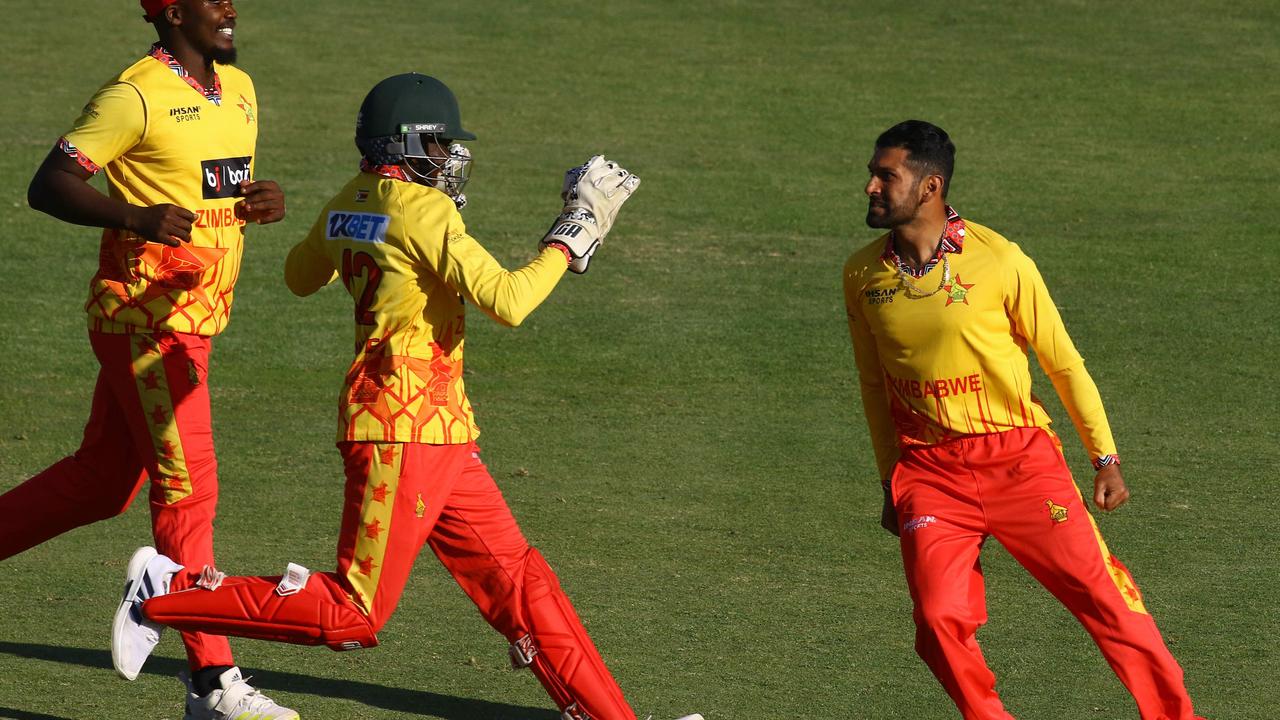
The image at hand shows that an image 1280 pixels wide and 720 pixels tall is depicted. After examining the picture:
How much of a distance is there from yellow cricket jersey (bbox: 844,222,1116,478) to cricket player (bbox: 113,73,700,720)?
101 cm

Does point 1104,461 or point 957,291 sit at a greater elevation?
point 957,291

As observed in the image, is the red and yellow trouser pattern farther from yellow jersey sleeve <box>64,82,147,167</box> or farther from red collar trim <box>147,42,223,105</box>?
red collar trim <box>147,42,223,105</box>

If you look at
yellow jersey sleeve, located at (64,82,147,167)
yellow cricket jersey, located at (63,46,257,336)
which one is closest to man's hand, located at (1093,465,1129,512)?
yellow cricket jersey, located at (63,46,257,336)

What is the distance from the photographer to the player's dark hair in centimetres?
615

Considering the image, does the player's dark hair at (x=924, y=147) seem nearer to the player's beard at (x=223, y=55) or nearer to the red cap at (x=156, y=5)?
the player's beard at (x=223, y=55)

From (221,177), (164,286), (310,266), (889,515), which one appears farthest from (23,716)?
(889,515)

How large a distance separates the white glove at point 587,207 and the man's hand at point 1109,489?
5.84ft

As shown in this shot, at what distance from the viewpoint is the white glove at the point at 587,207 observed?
19.5 feet

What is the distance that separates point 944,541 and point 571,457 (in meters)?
4.05

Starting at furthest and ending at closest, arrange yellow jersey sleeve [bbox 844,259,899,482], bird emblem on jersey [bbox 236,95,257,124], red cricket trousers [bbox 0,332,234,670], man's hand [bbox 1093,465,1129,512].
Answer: bird emblem on jersey [bbox 236,95,257,124], red cricket trousers [bbox 0,332,234,670], yellow jersey sleeve [bbox 844,259,899,482], man's hand [bbox 1093,465,1129,512]

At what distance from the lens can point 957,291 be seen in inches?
236

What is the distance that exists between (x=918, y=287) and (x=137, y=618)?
273cm

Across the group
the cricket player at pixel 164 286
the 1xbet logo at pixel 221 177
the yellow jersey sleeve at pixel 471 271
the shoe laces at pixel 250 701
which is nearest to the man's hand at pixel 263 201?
the cricket player at pixel 164 286

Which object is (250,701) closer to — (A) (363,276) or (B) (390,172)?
(A) (363,276)
